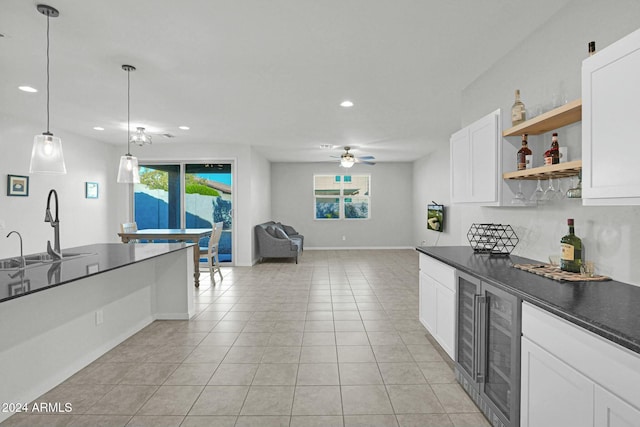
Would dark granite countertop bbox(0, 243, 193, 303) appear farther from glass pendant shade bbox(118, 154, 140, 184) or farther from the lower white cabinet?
the lower white cabinet

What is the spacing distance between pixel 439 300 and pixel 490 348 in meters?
0.80

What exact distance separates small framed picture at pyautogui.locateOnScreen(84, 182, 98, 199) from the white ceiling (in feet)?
4.69

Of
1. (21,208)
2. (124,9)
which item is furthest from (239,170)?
(124,9)

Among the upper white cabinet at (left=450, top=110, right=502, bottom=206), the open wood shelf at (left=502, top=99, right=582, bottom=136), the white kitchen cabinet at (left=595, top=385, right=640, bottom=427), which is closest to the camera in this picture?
the white kitchen cabinet at (left=595, top=385, right=640, bottom=427)

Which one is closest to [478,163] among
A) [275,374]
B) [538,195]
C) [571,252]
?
[538,195]

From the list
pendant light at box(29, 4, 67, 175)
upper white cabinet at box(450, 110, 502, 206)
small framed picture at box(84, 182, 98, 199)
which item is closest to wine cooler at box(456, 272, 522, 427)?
upper white cabinet at box(450, 110, 502, 206)

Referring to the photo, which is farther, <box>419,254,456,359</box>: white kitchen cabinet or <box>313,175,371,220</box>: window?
<box>313,175,371,220</box>: window

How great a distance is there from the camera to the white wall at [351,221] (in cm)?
1018

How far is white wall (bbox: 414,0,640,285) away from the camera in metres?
1.82

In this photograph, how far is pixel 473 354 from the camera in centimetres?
216

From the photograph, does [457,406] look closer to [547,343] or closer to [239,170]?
[547,343]

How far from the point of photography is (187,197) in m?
7.54

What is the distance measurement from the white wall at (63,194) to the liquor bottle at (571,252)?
6712mm

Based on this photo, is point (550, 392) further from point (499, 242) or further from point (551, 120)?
point (499, 242)
